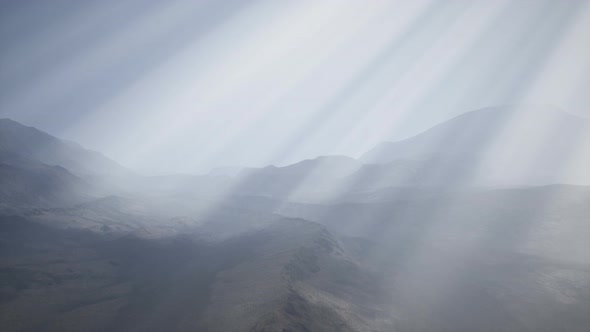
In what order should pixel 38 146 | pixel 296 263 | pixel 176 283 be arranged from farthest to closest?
pixel 38 146
pixel 296 263
pixel 176 283

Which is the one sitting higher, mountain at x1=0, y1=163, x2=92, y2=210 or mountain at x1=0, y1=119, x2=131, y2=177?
mountain at x1=0, y1=119, x2=131, y2=177

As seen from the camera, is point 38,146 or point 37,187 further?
point 38,146

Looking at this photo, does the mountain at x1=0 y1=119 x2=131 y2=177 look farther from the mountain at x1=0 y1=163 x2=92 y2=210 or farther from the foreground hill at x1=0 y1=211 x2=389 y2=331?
the foreground hill at x1=0 y1=211 x2=389 y2=331

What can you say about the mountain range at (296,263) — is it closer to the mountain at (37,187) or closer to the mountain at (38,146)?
the mountain at (37,187)

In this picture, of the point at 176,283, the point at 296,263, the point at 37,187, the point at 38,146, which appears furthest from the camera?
the point at 38,146

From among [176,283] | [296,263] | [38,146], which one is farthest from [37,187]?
[296,263]

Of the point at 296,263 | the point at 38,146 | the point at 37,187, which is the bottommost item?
the point at 37,187

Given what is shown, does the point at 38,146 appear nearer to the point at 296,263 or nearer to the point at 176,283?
the point at 176,283

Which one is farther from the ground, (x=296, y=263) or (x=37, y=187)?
(x=296, y=263)

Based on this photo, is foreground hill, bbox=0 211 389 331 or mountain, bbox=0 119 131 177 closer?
foreground hill, bbox=0 211 389 331

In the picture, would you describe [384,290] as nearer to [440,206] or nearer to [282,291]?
[282,291]

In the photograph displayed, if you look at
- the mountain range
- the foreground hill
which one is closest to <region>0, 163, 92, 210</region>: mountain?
the mountain range

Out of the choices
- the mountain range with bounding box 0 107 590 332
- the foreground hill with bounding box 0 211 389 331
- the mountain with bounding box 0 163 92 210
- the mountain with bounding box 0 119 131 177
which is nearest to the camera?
the foreground hill with bounding box 0 211 389 331
